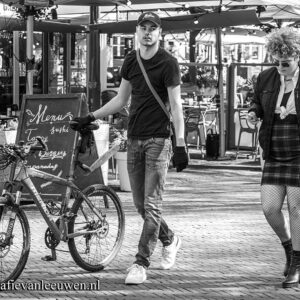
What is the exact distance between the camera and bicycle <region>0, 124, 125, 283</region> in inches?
253

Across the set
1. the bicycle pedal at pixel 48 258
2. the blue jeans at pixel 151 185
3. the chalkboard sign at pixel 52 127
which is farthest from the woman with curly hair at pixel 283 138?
the chalkboard sign at pixel 52 127

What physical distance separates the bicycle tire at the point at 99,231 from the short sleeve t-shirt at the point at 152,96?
2.21 feet

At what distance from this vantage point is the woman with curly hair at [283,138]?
6.50 m

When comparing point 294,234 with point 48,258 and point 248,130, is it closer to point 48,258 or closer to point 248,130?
point 48,258

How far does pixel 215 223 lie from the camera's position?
9.74m

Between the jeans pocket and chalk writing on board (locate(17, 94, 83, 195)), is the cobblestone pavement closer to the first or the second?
chalk writing on board (locate(17, 94, 83, 195))

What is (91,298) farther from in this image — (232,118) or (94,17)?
(232,118)

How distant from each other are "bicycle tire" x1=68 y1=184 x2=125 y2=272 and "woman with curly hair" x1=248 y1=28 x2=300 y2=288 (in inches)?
53.0

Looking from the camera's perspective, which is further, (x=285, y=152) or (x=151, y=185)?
(x=151, y=185)

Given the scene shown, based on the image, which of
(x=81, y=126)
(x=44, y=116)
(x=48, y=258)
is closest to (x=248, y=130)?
(x=44, y=116)

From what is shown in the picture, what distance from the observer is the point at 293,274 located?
662 cm

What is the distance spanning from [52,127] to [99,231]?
3.50m

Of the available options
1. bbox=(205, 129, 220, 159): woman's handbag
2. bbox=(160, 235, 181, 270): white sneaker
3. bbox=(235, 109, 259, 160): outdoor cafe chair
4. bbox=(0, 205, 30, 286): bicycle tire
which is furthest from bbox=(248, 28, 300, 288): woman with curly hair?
bbox=(205, 129, 220, 159): woman's handbag

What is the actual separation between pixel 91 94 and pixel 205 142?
2.63 m
